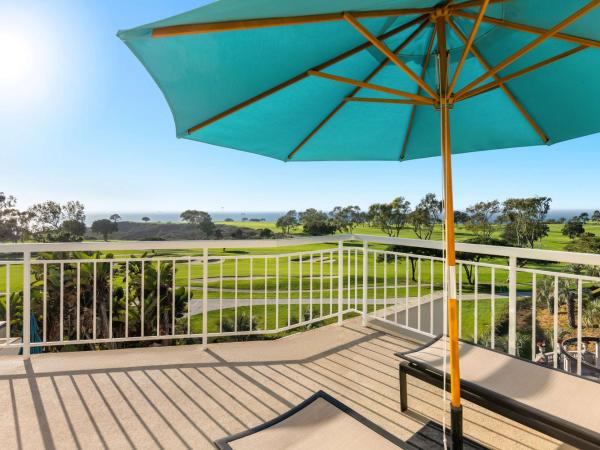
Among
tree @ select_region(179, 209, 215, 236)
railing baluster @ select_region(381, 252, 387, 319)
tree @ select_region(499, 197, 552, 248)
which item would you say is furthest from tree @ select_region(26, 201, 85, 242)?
tree @ select_region(499, 197, 552, 248)

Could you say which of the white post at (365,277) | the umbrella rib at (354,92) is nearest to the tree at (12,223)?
the white post at (365,277)

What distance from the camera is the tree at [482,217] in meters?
15.5

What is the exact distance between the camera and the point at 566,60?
6.77ft

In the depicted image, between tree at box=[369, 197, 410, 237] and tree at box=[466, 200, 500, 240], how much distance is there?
10.6 ft

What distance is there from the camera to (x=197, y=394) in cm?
267

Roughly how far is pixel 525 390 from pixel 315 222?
51.6 feet

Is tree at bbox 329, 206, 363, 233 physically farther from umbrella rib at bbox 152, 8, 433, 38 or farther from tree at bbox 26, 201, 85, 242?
umbrella rib at bbox 152, 8, 433, 38

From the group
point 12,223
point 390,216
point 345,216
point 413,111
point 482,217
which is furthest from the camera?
point 12,223

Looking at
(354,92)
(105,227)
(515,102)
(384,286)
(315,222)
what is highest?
(354,92)

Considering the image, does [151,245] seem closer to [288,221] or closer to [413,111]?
[413,111]

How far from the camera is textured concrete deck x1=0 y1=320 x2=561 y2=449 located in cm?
219

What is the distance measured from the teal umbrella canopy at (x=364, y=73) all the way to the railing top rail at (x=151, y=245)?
3.27 ft

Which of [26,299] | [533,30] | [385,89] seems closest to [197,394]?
[26,299]

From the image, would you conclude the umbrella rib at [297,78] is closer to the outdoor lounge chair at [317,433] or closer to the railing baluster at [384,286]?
the outdoor lounge chair at [317,433]
